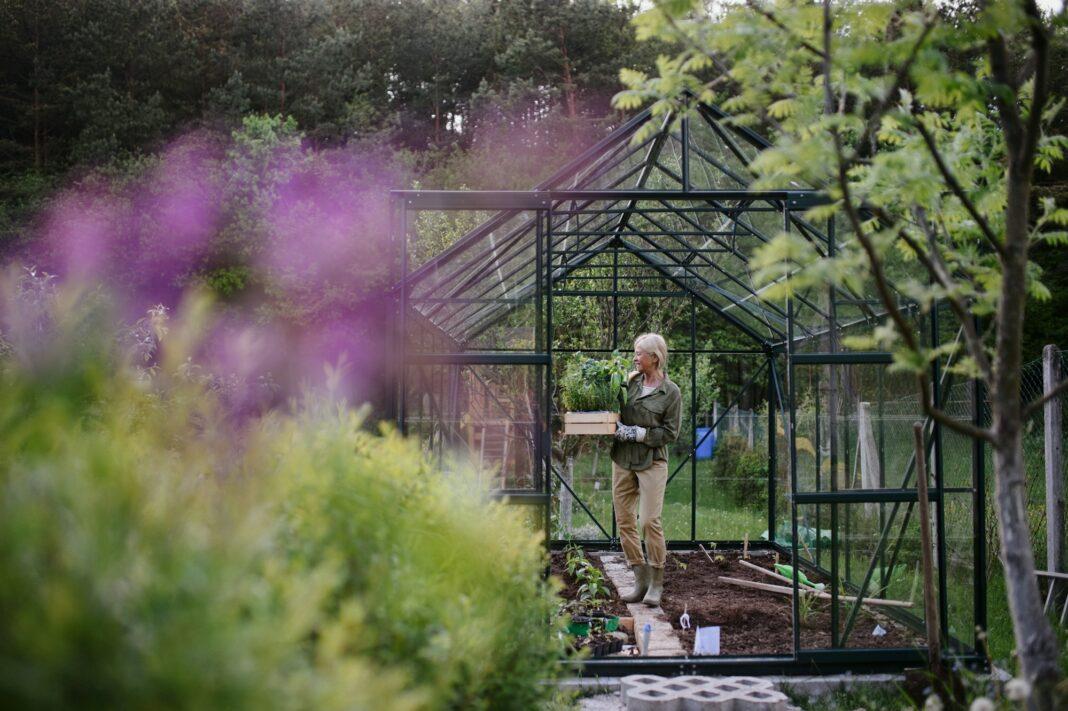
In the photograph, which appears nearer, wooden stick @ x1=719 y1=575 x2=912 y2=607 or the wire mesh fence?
wooden stick @ x1=719 y1=575 x2=912 y2=607

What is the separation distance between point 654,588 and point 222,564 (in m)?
6.07

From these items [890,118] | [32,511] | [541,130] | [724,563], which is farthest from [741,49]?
[541,130]

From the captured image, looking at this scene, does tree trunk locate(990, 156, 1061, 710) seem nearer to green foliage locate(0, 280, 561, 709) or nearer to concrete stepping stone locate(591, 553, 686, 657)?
green foliage locate(0, 280, 561, 709)

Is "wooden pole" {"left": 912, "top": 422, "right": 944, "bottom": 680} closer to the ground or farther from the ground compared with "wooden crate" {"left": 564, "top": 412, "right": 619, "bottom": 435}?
closer to the ground

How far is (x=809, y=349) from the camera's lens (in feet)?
27.2

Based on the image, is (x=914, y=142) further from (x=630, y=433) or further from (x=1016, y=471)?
(x=630, y=433)

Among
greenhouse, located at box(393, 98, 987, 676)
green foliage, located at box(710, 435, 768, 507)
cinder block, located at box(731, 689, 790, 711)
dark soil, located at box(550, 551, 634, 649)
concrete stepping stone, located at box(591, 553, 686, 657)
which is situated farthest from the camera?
green foliage, located at box(710, 435, 768, 507)

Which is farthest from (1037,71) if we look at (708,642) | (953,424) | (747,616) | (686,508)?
(686,508)

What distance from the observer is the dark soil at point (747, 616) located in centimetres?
586

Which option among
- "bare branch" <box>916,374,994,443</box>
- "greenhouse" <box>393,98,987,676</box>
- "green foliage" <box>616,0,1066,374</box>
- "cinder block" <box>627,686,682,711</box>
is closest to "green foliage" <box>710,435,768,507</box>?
"greenhouse" <box>393,98,987,676</box>

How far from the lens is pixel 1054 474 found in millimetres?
6754

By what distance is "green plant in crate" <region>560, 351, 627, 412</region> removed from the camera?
682 cm

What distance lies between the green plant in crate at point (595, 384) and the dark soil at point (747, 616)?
156 cm

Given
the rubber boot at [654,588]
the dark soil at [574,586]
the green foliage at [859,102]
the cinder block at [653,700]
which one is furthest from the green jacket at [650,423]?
the green foliage at [859,102]
